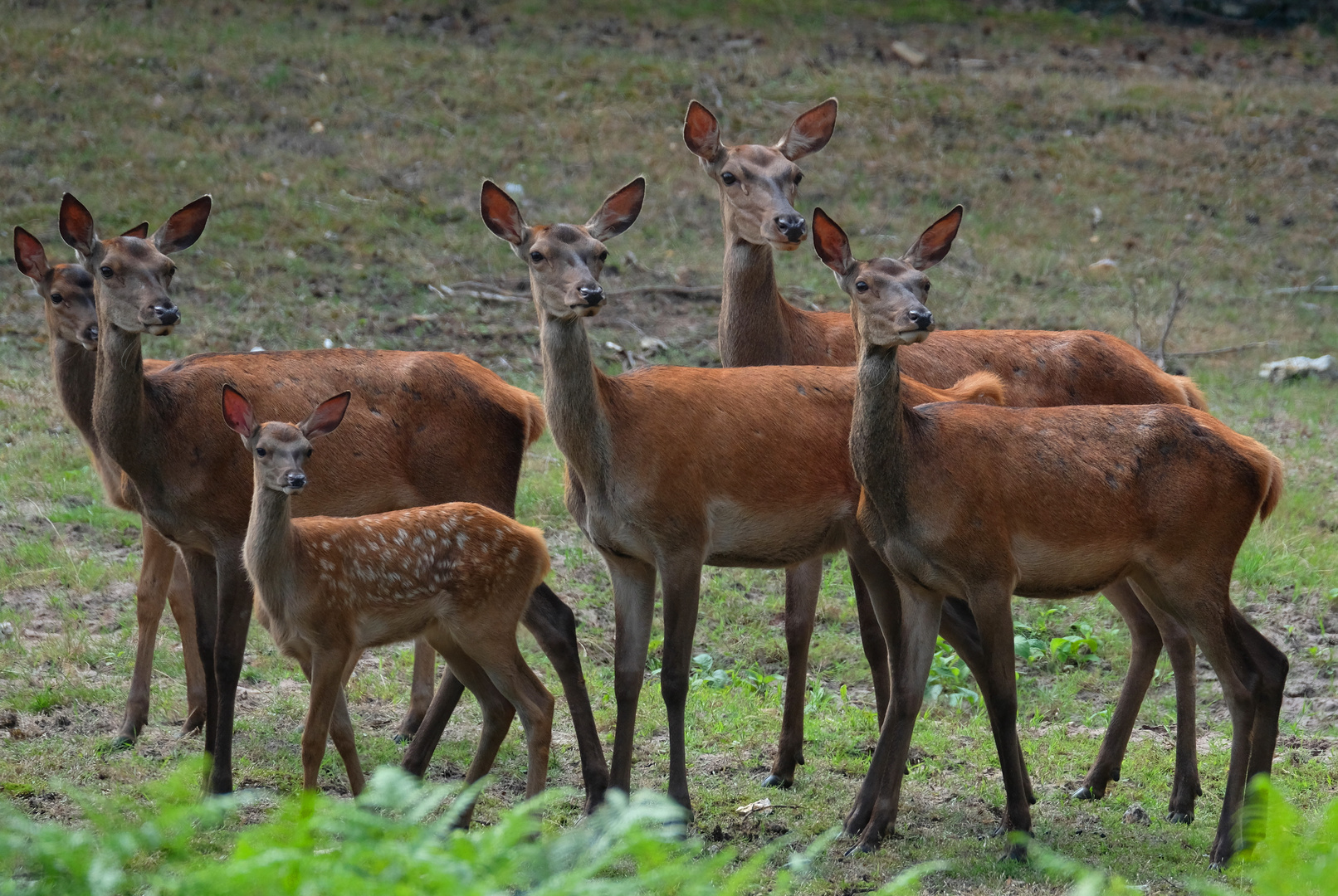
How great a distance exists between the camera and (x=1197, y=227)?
55.3ft

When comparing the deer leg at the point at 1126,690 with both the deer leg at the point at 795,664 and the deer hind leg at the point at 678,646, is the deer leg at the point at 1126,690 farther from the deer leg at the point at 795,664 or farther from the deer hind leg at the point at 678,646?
the deer hind leg at the point at 678,646

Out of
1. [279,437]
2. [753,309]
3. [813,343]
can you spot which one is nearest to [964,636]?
[813,343]

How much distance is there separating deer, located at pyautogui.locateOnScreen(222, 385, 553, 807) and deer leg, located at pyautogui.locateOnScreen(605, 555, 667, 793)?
31 centimetres

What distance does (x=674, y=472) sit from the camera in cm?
628

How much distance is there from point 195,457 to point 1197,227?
43.3 feet

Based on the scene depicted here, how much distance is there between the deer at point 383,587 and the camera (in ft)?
19.7

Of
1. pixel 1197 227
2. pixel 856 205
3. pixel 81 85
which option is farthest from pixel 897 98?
pixel 81 85

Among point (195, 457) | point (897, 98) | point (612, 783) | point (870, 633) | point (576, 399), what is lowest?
point (612, 783)

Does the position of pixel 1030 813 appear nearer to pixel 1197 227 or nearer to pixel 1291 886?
pixel 1291 886

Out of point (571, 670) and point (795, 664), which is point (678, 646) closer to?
point (571, 670)

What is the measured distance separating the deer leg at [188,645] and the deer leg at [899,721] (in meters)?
3.18

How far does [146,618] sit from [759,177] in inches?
148

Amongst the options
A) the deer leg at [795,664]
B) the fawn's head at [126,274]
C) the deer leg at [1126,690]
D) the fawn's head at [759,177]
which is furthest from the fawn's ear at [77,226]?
the deer leg at [1126,690]

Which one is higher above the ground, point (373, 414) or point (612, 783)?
point (373, 414)
